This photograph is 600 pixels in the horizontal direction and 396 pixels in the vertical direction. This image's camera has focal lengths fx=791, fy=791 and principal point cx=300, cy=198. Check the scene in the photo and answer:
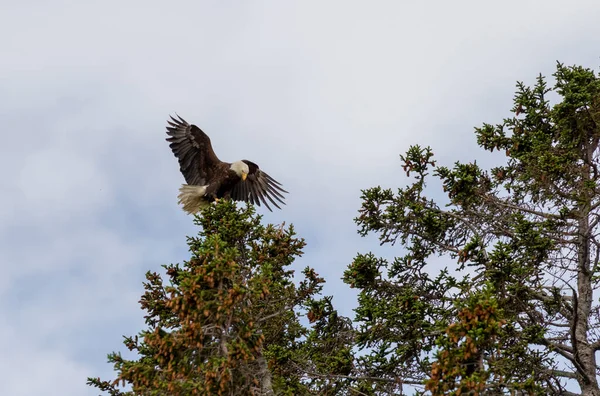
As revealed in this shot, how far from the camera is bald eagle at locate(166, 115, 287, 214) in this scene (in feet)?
57.2

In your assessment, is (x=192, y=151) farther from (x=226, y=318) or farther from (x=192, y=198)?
(x=226, y=318)

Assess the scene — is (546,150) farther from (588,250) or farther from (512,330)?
(512,330)

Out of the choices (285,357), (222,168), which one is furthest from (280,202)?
(285,357)

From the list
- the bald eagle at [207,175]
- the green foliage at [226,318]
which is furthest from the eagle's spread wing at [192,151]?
the green foliage at [226,318]

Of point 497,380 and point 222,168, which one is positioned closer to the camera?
point 497,380

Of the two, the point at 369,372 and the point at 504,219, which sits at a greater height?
the point at 504,219

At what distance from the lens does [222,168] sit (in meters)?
17.6

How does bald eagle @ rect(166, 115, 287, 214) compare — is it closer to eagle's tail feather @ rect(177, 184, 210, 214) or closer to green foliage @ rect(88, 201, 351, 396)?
eagle's tail feather @ rect(177, 184, 210, 214)

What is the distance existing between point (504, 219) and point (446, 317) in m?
2.66

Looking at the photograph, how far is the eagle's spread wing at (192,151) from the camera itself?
17672 mm

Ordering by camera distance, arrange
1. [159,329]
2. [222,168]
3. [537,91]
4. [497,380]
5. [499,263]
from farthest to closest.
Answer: [222,168]
[537,91]
[499,263]
[159,329]
[497,380]

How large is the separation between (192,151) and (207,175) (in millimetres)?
649

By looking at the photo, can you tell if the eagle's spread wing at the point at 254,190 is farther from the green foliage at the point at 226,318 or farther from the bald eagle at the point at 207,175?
the green foliage at the point at 226,318

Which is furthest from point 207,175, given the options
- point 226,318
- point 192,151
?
point 226,318
